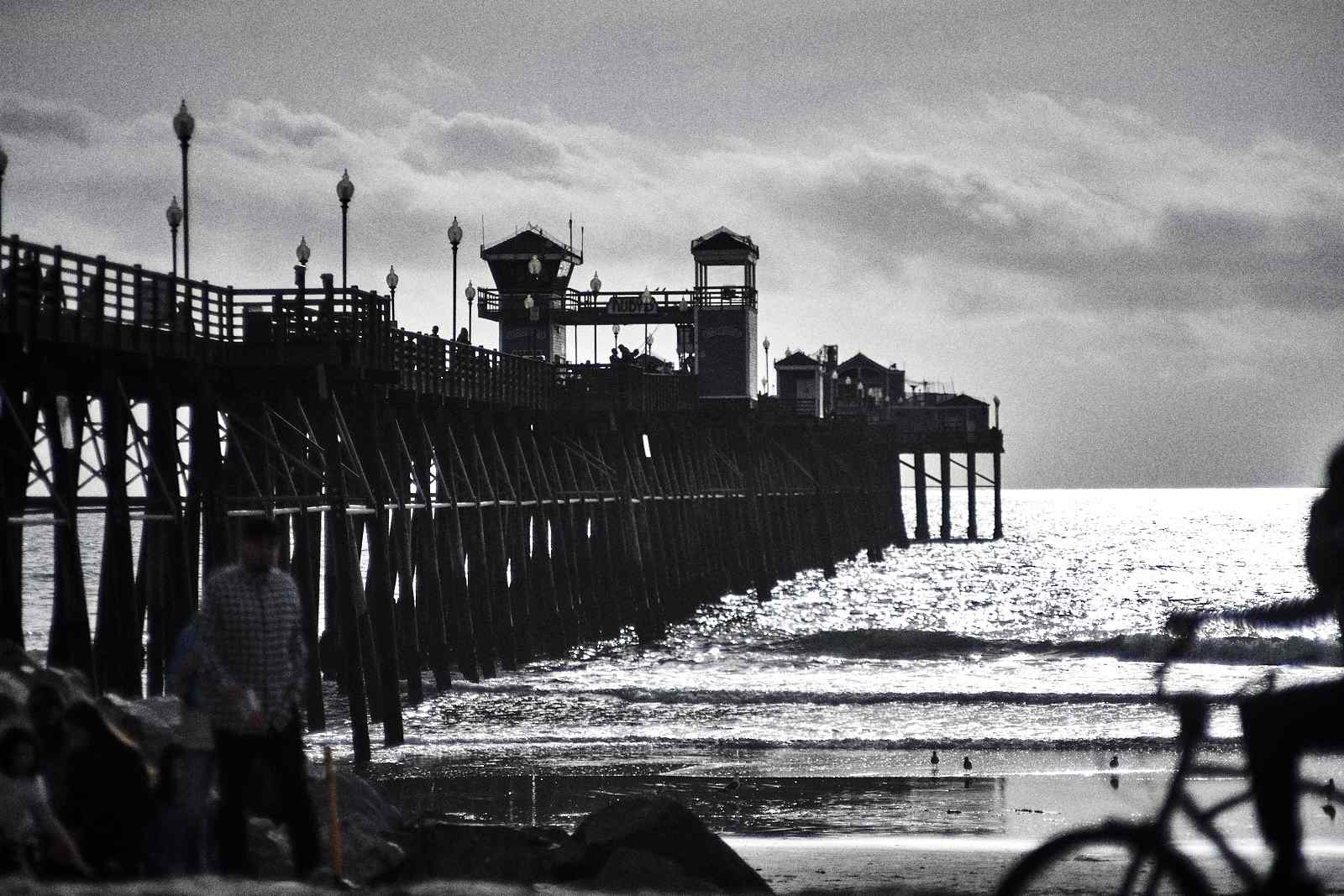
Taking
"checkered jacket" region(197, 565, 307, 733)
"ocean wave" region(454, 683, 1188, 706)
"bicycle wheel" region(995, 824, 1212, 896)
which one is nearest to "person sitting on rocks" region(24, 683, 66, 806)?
"checkered jacket" region(197, 565, 307, 733)

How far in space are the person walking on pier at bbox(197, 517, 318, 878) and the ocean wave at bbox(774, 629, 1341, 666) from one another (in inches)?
1156

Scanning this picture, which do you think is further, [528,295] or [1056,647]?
[528,295]

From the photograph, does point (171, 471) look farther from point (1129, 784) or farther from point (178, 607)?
point (1129, 784)

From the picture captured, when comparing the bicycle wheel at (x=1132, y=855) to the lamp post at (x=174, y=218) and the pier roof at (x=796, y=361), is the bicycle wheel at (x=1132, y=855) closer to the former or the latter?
→ the lamp post at (x=174, y=218)

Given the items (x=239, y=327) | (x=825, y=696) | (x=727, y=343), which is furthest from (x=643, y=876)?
(x=727, y=343)

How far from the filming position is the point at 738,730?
2294 cm

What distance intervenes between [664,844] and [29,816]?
480 centimetres

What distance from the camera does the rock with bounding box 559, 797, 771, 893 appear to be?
10.7 metres

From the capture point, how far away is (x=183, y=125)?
20.4m

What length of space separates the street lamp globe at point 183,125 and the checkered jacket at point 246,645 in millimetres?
14228

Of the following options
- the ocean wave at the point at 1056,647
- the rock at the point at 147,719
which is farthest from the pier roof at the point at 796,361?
the rock at the point at 147,719

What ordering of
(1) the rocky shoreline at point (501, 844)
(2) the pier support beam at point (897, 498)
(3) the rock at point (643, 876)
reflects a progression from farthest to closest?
1. (2) the pier support beam at point (897, 498)
2. (3) the rock at point (643, 876)
3. (1) the rocky shoreline at point (501, 844)

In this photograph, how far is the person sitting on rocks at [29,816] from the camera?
21.8 feet

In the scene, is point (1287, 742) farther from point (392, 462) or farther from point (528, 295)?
point (528, 295)
